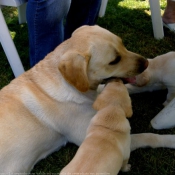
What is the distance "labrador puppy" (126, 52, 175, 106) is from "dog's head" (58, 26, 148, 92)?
14.2 inches

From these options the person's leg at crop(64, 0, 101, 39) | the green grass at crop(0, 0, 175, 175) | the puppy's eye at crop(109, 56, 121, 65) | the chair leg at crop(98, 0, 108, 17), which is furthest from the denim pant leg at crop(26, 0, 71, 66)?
the chair leg at crop(98, 0, 108, 17)

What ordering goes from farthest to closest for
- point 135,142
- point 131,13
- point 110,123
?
point 131,13
point 135,142
point 110,123

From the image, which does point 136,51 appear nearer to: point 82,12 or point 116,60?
point 82,12

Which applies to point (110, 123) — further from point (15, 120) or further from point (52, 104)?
point (15, 120)

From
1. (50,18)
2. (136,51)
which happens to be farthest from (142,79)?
(136,51)

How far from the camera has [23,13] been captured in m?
4.34

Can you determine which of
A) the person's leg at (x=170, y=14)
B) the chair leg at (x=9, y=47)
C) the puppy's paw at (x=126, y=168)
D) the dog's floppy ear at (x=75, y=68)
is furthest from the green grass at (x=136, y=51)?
the dog's floppy ear at (x=75, y=68)

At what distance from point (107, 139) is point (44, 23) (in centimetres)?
131

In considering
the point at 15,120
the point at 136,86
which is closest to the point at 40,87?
the point at 15,120

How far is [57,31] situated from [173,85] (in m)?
1.16

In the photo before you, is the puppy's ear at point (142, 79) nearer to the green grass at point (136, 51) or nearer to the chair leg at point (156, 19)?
the green grass at point (136, 51)

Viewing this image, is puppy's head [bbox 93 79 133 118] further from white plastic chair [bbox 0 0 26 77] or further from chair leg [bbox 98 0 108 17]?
chair leg [bbox 98 0 108 17]

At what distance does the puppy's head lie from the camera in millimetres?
2039

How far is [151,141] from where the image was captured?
2.40 metres
